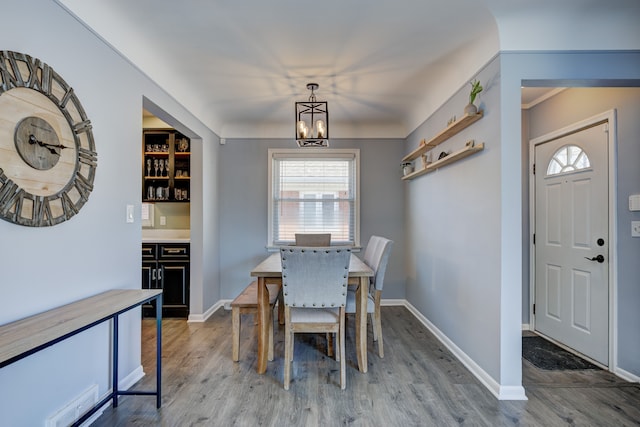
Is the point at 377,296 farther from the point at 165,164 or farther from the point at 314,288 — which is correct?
the point at 165,164

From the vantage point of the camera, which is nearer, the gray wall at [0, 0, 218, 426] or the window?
the gray wall at [0, 0, 218, 426]

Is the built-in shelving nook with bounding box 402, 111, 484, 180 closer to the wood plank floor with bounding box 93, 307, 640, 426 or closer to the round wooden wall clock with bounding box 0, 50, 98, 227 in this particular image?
the wood plank floor with bounding box 93, 307, 640, 426

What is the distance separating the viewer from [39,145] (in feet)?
4.96

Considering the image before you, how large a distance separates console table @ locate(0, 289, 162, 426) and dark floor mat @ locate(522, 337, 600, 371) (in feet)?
9.77

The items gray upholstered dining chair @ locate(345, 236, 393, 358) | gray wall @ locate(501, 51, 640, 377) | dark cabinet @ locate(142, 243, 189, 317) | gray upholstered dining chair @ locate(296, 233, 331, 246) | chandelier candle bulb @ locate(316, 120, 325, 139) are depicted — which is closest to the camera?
gray wall @ locate(501, 51, 640, 377)

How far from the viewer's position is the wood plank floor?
1877mm

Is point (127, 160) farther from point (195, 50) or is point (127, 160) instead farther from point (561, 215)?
point (561, 215)

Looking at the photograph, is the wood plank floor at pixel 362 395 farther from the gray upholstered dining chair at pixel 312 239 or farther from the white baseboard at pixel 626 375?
the gray upholstered dining chair at pixel 312 239

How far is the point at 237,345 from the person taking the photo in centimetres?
264

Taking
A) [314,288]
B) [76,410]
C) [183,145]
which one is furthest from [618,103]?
[183,145]

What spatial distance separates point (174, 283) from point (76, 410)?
206cm

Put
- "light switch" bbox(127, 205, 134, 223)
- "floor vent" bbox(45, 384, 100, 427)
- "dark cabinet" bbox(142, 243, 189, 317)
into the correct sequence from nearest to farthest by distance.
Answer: "floor vent" bbox(45, 384, 100, 427)
"light switch" bbox(127, 205, 134, 223)
"dark cabinet" bbox(142, 243, 189, 317)

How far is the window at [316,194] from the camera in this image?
440cm

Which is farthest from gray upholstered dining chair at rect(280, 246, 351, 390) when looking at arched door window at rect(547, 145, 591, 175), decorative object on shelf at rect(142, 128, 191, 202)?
decorative object on shelf at rect(142, 128, 191, 202)
